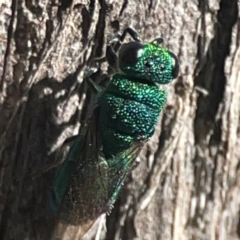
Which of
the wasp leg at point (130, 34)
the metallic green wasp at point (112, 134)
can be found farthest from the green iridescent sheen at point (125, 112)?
the wasp leg at point (130, 34)

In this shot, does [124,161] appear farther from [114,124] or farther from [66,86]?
[66,86]

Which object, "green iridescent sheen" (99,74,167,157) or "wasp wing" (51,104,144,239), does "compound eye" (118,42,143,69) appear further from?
"wasp wing" (51,104,144,239)

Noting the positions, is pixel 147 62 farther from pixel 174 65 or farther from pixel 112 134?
pixel 112 134

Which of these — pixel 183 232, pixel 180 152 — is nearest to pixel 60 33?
pixel 180 152

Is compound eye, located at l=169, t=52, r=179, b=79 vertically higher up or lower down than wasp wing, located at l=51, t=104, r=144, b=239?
higher up

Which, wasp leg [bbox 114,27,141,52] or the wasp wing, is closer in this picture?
the wasp wing

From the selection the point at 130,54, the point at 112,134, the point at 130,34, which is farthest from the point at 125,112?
the point at 130,34

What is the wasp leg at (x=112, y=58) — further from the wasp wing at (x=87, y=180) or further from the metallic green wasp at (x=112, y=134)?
the wasp wing at (x=87, y=180)

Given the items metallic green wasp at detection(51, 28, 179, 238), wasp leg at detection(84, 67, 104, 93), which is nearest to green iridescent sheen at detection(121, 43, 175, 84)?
metallic green wasp at detection(51, 28, 179, 238)
